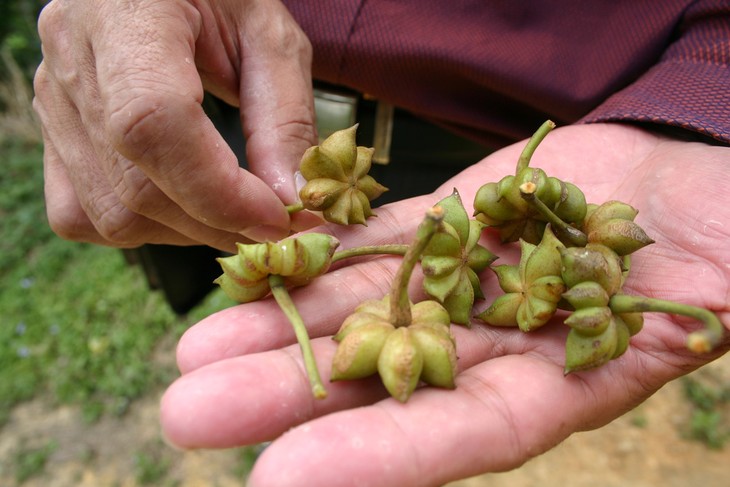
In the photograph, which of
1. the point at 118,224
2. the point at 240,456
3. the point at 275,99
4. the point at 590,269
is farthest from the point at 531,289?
the point at 240,456

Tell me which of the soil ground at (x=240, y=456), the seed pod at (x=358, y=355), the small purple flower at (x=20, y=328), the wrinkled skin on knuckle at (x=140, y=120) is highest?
the wrinkled skin on knuckle at (x=140, y=120)

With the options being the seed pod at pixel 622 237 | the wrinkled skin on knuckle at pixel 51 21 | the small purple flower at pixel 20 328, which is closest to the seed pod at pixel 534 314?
the seed pod at pixel 622 237

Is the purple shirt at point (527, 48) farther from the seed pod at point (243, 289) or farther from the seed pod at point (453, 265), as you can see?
the seed pod at point (243, 289)

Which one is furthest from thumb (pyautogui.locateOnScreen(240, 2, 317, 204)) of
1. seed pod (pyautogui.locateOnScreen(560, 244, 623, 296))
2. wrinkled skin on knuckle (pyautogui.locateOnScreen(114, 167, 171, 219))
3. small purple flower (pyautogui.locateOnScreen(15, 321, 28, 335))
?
small purple flower (pyautogui.locateOnScreen(15, 321, 28, 335))

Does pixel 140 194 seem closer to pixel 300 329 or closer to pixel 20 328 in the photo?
pixel 300 329

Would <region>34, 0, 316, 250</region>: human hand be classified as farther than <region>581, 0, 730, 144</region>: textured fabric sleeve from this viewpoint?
No

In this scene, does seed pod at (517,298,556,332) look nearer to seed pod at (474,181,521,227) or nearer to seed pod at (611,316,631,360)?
seed pod at (611,316,631,360)

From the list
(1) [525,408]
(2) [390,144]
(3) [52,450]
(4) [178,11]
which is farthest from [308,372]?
(3) [52,450]
